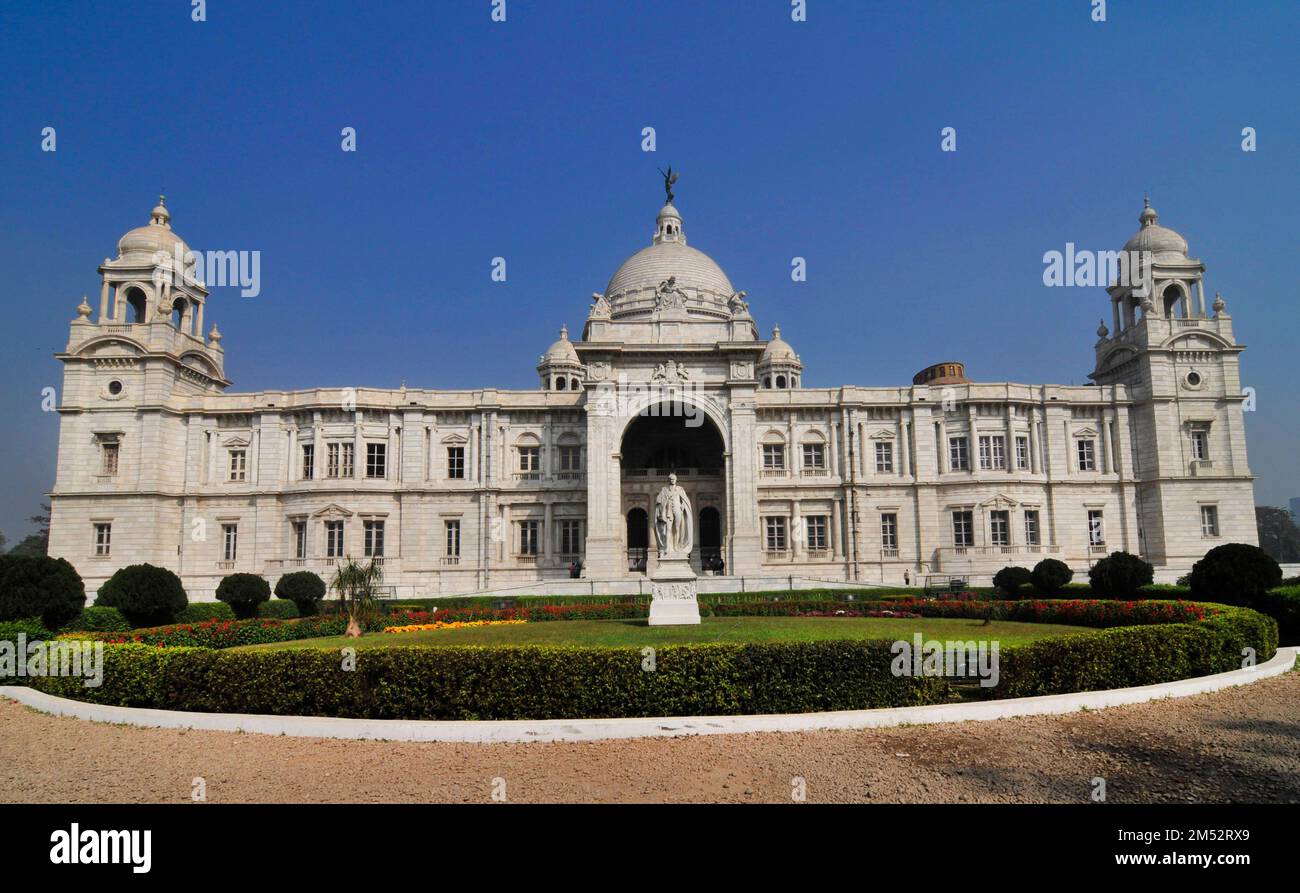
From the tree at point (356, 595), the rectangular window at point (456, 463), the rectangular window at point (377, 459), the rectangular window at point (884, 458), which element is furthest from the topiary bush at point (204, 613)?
the rectangular window at point (884, 458)

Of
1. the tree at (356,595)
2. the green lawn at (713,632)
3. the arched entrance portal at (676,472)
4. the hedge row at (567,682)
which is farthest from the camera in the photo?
the arched entrance portal at (676,472)

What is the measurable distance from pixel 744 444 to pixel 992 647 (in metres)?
28.9


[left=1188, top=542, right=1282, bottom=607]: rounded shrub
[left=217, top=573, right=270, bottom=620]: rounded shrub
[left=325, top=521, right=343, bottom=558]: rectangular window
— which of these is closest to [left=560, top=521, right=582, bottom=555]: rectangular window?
[left=325, top=521, right=343, bottom=558]: rectangular window

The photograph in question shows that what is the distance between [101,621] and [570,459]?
1020 inches

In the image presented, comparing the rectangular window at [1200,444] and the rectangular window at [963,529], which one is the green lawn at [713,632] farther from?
the rectangular window at [1200,444]

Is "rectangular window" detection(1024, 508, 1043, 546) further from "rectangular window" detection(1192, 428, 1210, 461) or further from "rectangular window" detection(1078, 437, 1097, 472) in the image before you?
"rectangular window" detection(1192, 428, 1210, 461)

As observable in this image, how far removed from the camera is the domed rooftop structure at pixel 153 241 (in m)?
42.1

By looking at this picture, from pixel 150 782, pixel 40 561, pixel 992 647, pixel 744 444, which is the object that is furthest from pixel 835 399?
pixel 150 782

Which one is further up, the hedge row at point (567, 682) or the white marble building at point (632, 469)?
the white marble building at point (632, 469)

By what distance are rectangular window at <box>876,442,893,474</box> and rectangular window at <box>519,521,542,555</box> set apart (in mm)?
19622

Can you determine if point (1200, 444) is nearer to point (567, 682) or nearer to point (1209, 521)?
point (1209, 521)

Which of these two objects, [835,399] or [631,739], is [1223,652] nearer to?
[631,739]

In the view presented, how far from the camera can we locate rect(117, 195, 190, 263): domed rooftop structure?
138 feet

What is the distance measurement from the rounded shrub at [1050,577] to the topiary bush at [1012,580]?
71 centimetres
